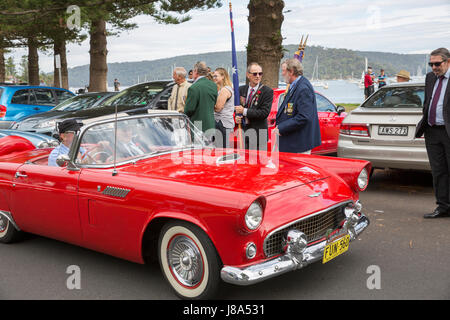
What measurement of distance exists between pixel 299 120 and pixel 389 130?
176 cm

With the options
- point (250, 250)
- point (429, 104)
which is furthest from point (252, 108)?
point (250, 250)

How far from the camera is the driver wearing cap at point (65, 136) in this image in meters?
4.65

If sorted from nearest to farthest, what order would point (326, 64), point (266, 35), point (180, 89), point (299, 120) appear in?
1. point (299, 120)
2. point (180, 89)
3. point (266, 35)
4. point (326, 64)

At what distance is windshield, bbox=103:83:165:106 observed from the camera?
9.34 m

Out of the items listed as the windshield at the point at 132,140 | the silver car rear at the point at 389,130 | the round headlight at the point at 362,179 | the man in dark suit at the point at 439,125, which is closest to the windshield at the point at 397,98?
the silver car rear at the point at 389,130

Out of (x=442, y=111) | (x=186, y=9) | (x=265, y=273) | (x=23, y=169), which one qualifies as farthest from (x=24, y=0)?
(x=265, y=273)

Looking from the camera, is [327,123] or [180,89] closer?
[180,89]

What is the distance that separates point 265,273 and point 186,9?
14.8m

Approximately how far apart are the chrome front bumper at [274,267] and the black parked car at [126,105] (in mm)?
5788

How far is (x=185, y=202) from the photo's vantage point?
11.1ft

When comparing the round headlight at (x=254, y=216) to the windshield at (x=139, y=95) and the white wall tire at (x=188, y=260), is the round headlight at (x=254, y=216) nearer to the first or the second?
the white wall tire at (x=188, y=260)

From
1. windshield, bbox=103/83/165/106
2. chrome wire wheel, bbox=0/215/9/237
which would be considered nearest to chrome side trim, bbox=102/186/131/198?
chrome wire wheel, bbox=0/215/9/237

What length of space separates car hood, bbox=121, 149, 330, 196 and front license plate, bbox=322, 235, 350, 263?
0.52m

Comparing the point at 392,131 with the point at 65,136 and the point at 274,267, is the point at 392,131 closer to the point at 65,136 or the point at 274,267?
the point at 274,267
